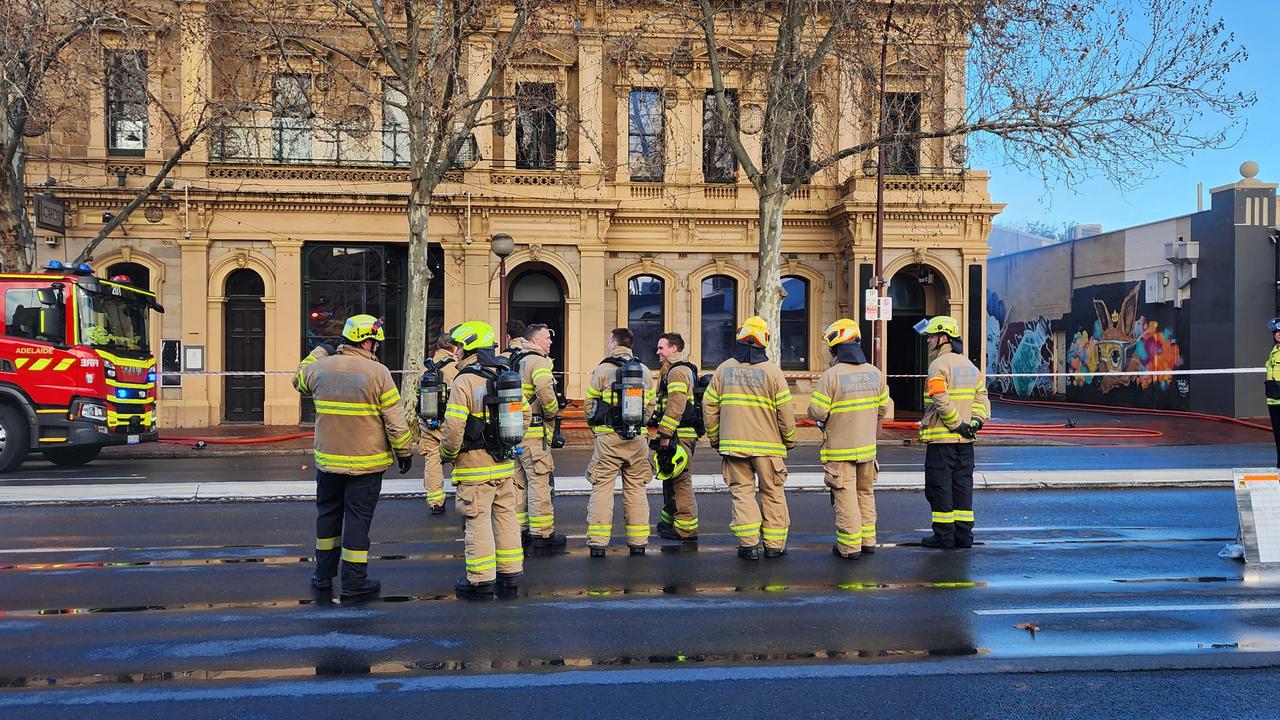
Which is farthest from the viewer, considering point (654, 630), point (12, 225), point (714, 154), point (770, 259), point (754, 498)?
point (714, 154)

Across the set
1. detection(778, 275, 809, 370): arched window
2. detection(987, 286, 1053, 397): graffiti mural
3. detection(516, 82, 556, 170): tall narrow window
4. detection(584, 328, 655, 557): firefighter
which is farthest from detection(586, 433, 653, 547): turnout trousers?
detection(987, 286, 1053, 397): graffiti mural

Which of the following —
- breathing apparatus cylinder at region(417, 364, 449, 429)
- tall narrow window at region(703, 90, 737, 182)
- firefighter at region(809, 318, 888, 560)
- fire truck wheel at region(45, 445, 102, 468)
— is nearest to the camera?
breathing apparatus cylinder at region(417, 364, 449, 429)

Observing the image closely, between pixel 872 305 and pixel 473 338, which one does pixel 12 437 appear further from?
pixel 872 305

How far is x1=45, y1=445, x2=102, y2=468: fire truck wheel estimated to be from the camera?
55.0ft

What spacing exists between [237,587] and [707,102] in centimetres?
2069

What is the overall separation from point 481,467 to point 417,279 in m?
13.0

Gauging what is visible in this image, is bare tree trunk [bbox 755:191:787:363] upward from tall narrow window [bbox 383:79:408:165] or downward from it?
downward

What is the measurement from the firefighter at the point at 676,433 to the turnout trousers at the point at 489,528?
6.66 ft

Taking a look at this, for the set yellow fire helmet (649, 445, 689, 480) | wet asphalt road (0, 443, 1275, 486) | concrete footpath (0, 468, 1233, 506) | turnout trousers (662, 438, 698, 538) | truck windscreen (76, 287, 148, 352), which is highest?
truck windscreen (76, 287, 148, 352)

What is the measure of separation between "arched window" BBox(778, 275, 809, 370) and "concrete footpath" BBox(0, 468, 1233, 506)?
12312mm

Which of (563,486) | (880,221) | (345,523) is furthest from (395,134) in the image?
(345,523)

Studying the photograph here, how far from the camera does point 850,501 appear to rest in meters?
8.62

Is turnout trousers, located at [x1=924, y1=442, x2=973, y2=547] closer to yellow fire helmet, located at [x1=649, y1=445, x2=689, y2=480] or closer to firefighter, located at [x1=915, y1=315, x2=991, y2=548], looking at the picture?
firefighter, located at [x1=915, y1=315, x2=991, y2=548]

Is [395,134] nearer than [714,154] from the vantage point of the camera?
Yes
